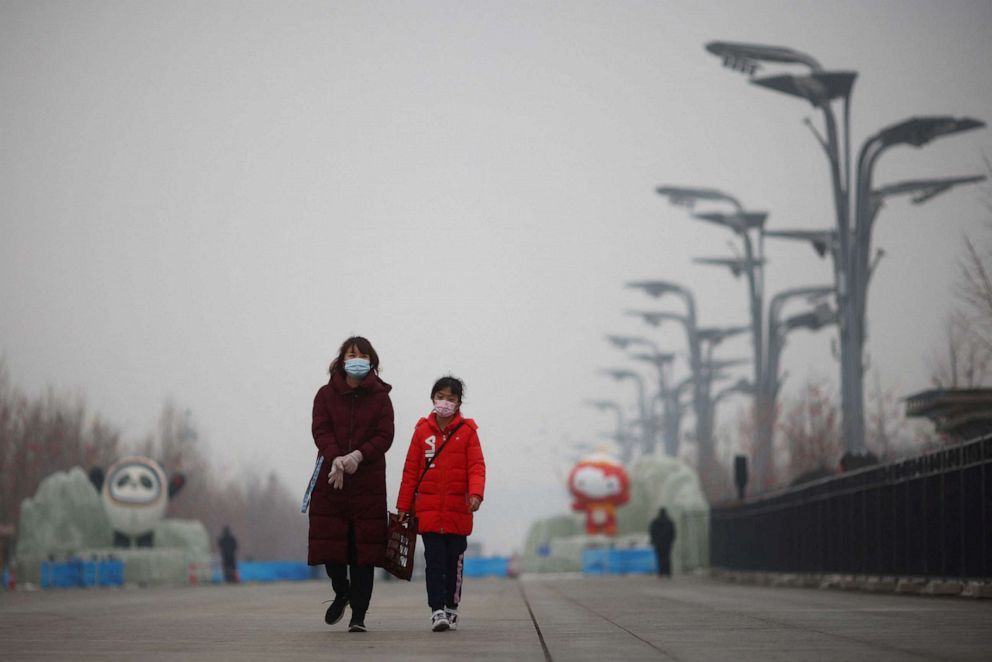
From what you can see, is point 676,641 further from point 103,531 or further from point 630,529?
point 630,529

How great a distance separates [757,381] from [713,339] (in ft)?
41.2

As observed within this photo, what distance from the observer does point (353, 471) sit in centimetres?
1240

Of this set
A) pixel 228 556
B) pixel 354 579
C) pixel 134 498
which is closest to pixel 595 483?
pixel 228 556

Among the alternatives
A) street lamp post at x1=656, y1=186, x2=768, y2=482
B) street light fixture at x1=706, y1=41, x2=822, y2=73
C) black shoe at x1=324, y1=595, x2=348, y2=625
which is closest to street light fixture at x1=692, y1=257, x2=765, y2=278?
street lamp post at x1=656, y1=186, x2=768, y2=482

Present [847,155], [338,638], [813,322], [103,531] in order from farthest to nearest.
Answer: [103,531], [813,322], [847,155], [338,638]

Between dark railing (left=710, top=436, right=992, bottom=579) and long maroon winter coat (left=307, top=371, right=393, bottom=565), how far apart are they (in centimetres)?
790

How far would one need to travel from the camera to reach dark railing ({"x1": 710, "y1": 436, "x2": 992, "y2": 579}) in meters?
19.0

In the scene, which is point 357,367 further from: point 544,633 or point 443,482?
point 544,633

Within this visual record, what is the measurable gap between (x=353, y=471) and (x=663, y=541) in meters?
33.3

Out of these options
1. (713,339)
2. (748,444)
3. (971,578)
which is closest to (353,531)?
(971,578)

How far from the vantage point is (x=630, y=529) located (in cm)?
6594

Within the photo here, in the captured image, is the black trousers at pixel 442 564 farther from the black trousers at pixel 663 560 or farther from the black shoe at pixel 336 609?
the black trousers at pixel 663 560

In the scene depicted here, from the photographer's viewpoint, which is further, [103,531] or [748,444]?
[748,444]

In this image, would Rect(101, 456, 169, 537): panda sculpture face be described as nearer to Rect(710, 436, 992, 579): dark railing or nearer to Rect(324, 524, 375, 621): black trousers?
Rect(710, 436, 992, 579): dark railing
